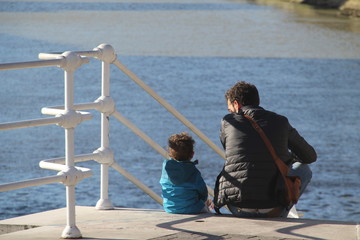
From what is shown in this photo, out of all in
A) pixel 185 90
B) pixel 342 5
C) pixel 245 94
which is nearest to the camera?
pixel 245 94

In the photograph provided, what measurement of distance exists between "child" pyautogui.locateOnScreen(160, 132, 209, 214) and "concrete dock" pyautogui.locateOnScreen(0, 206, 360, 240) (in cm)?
9

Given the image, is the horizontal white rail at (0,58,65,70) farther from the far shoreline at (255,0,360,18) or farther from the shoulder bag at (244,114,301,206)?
the far shoreline at (255,0,360,18)

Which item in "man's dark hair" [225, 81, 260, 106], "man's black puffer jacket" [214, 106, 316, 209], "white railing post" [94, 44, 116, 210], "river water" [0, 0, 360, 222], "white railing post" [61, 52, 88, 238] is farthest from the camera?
"river water" [0, 0, 360, 222]

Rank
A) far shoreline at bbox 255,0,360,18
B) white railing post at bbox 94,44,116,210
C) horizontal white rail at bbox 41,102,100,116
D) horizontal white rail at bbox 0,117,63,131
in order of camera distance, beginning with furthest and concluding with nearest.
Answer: far shoreline at bbox 255,0,360,18, white railing post at bbox 94,44,116,210, horizontal white rail at bbox 41,102,100,116, horizontal white rail at bbox 0,117,63,131

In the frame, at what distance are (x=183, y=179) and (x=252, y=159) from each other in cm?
50

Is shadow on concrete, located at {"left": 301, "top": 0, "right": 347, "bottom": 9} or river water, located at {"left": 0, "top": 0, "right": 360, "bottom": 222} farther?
shadow on concrete, located at {"left": 301, "top": 0, "right": 347, "bottom": 9}

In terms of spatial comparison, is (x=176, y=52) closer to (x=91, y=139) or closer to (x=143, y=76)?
(x=143, y=76)

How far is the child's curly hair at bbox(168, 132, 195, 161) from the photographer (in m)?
5.54

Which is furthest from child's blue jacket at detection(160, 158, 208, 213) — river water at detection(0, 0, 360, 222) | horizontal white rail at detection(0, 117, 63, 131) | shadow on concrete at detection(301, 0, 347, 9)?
shadow on concrete at detection(301, 0, 347, 9)

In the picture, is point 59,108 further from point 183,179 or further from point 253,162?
point 253,162

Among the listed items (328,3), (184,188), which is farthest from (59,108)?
(328,3)

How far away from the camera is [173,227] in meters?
5.07

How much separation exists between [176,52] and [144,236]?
2603cm

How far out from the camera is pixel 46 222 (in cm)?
541
